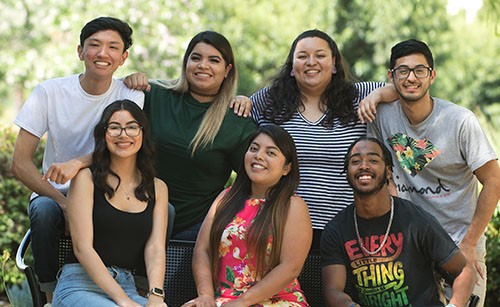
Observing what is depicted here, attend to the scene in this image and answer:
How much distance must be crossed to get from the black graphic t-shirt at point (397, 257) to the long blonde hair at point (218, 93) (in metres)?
0.99

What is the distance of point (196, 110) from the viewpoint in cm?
451

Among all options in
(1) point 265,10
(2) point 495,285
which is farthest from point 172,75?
(2) point 495,285

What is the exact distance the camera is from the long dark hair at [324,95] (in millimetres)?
4555

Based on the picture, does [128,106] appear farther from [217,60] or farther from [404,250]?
[404,250]

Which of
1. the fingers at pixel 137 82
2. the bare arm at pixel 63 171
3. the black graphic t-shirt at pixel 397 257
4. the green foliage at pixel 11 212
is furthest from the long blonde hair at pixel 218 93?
the green foliage at pixel 11 212

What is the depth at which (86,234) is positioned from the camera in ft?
12.3

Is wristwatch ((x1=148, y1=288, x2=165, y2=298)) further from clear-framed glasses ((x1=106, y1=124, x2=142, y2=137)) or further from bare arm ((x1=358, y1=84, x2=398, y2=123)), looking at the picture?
bare arm ((x1=358, y1=84, x2=398, y2=123))

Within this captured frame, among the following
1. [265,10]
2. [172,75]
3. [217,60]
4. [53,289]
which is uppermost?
[265,10]

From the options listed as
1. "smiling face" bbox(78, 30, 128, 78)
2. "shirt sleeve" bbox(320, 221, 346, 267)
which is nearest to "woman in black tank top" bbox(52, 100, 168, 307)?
"smiling face" bbox(78, 30, 128, 78)

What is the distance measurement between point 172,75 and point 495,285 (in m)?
8.24

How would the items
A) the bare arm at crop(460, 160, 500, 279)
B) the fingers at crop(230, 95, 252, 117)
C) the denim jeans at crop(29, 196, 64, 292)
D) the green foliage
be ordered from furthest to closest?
1. the green foliage
2. the fingers at crop(230, 95, 252, 117)
3. the bare arm at crop(460, 160, 500, 279)
4. the denim jeans at crop(29, 196, 64, 292)

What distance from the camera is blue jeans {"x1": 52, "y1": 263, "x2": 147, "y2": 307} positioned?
3.60 metres

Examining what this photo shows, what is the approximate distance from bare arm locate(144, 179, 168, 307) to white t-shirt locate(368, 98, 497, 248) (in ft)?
4.26

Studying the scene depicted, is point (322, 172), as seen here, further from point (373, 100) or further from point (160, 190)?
point (160, 190)
